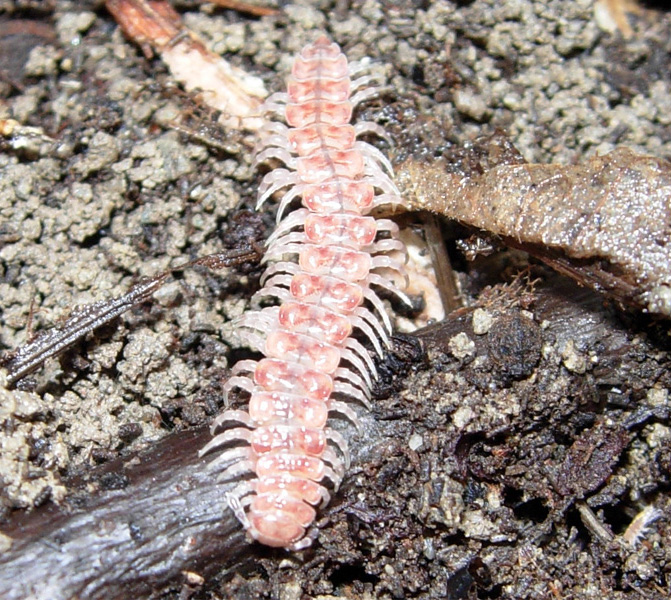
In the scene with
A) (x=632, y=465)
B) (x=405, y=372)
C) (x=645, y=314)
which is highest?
(x=645, y=314)

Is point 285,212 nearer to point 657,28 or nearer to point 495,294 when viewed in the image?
point 495,294

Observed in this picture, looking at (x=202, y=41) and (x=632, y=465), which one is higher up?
(x=202, y=41)

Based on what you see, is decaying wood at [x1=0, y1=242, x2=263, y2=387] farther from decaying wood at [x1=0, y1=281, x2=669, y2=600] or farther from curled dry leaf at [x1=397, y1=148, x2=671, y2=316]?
curled dry leaf at [x1=397, y1=148, x2=671, y2=316]

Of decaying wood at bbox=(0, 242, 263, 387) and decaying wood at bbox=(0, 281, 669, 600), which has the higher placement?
decaying wood at bbox=(0, 242, 263, 387)

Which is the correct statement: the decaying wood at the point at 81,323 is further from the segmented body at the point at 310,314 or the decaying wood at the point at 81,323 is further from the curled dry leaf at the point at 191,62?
the curled dry leaf at the point at 191,62

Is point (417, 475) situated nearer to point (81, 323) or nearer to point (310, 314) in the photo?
point (310, 314)

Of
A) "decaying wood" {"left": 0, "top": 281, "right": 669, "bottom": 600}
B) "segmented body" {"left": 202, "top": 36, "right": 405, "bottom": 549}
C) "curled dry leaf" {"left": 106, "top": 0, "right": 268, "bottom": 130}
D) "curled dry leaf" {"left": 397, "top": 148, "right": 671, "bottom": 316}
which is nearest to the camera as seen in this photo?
"decaying wood" {"left": 0, "top": 281, "right": 669, "bottom": 600}

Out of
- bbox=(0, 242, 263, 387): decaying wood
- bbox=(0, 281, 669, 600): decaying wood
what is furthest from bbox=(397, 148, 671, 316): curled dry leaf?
bbox=(0, 242, 263, 387): decaying wood

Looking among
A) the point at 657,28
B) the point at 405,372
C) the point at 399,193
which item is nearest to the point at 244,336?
the point at 405,372
